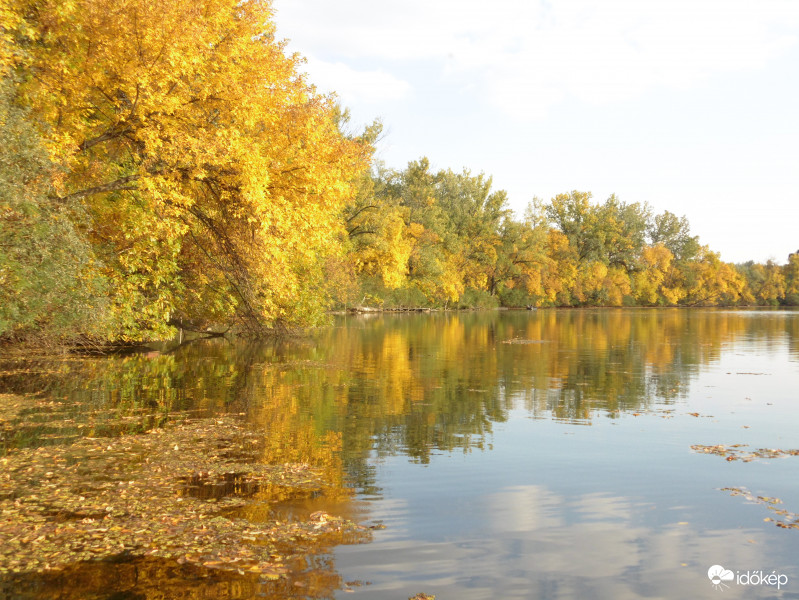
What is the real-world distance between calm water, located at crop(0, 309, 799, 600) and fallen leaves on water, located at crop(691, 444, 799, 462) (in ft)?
0.95

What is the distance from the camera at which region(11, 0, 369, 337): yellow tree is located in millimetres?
17594

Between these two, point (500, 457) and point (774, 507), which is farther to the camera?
point (500, 457)

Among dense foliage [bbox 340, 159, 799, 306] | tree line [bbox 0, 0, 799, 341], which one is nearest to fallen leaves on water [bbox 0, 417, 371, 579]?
tree line [bbox 0, 0, 799, 341]

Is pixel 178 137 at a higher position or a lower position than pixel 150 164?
higher

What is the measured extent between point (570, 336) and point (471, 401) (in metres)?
28.6

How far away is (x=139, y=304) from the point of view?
2383 cm

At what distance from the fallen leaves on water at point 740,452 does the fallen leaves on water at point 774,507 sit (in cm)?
208

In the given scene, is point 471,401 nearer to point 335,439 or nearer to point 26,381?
point 335,439

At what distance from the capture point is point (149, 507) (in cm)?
853

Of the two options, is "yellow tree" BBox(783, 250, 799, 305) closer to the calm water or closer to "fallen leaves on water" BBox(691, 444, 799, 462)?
the calm water

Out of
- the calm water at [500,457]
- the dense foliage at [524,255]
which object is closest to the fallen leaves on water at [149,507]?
the calm water at [500,457]

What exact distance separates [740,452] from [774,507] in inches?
137

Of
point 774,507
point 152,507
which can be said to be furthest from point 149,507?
point 774,507

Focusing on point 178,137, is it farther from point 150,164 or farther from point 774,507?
point 774,507
